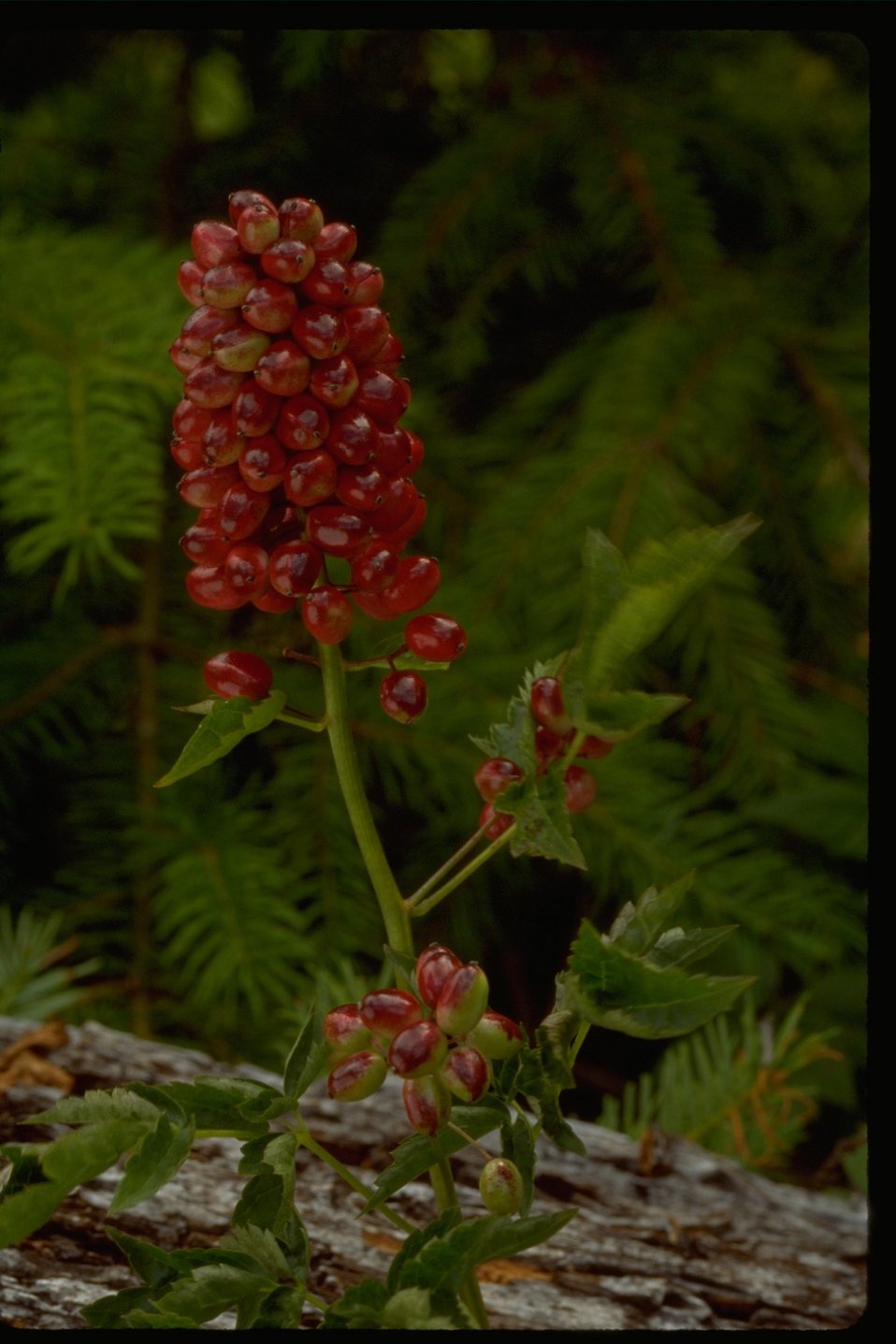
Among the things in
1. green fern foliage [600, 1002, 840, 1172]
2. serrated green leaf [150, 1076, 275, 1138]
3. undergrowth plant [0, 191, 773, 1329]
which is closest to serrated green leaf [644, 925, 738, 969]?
undergrowth plant [0, 191, 773, 1329]

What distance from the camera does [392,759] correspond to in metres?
0.70

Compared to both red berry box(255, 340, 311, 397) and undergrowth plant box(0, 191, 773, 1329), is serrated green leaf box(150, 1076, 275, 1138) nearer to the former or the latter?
undergrowth plant box(0, 191, 773, 1329)

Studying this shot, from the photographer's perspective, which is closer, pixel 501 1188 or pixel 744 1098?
pixel 501 1188

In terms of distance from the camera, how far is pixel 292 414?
12.2 inches

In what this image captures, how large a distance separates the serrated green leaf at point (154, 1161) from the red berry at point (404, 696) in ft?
0.38

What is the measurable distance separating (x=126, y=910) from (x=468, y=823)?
201mm

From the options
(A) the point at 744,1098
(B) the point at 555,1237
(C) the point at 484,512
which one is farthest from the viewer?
(C) the point at 484,512

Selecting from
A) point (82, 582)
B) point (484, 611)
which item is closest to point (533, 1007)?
point (484, 611)

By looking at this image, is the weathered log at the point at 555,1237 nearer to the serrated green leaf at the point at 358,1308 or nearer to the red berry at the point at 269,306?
the serrated green leaf at the point at 358,1308

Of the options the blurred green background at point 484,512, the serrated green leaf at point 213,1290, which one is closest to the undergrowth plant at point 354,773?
the serrated green leaf at point 213,1290

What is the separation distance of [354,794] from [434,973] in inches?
2.0

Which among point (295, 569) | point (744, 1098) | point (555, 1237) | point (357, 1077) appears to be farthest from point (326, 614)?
point (744, 1098)

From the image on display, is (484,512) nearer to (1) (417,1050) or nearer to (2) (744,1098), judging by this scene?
(2) (744,1098)

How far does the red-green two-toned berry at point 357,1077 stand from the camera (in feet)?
1.01
